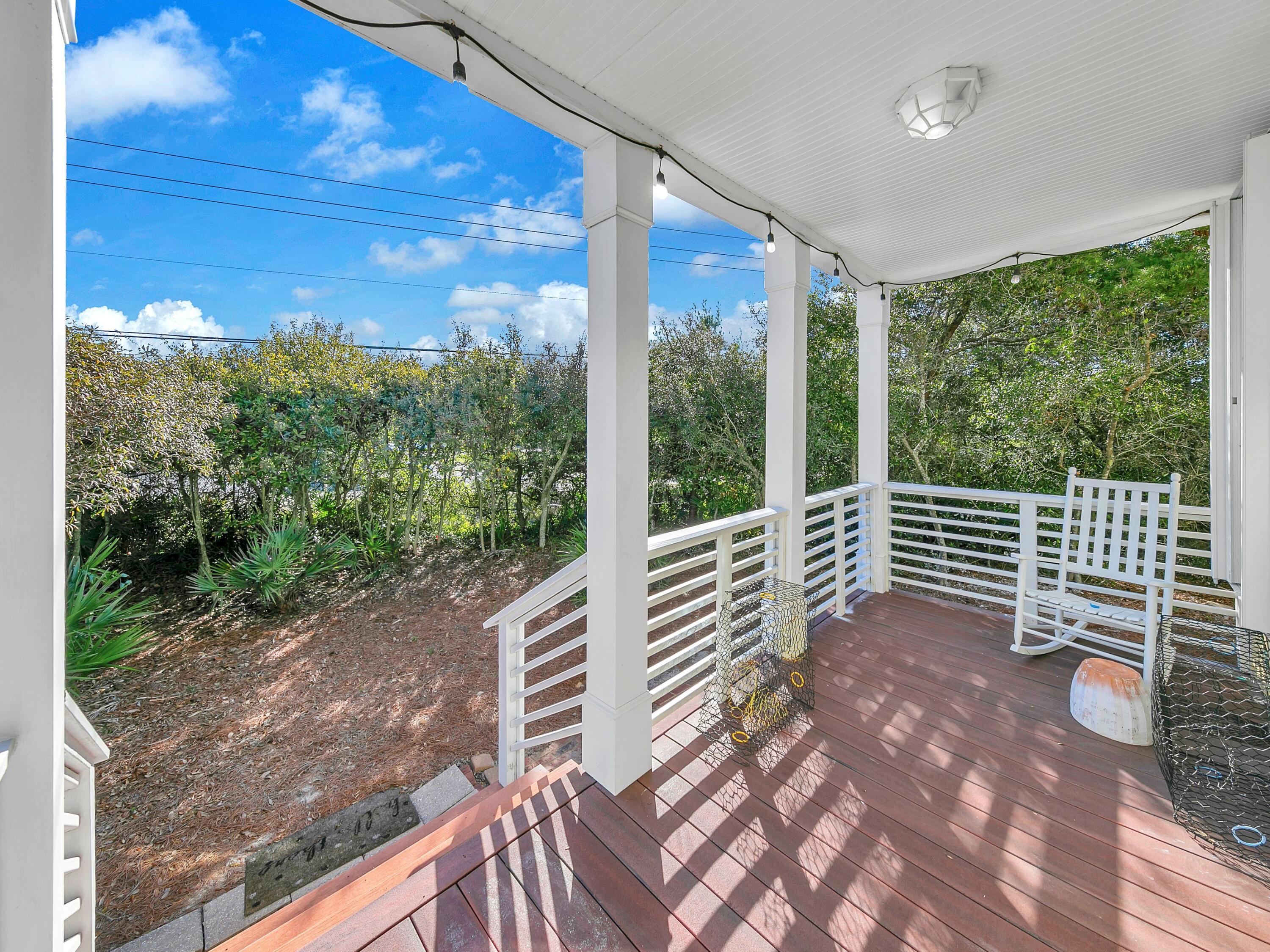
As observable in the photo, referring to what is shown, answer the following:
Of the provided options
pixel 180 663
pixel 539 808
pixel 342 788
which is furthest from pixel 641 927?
pixel 180 663

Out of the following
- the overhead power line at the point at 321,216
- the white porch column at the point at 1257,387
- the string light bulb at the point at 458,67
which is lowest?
the white porch column at the point at 1257,387

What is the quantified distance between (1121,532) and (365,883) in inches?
145

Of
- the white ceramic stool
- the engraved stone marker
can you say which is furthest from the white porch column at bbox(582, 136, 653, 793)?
the white ceramic stool

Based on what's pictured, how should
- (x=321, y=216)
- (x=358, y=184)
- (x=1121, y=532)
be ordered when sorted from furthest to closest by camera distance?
(x=358, y=184)
(x=321, y=216)
(x=1121, y=532)

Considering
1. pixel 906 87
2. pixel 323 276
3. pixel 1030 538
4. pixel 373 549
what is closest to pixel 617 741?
pixel 906 87

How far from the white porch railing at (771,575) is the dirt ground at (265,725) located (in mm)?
650

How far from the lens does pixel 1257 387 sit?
1908 mm

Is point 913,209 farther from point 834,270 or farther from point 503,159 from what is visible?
point 503,159

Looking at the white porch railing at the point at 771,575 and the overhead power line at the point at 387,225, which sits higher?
the overhead power line at the point at 387,225

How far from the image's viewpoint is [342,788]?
9.27ft

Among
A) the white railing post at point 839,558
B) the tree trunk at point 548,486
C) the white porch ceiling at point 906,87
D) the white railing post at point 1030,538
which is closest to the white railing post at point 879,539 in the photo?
the white railing post at point 839,558

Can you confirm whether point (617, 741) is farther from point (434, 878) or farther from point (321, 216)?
point (321, 216)

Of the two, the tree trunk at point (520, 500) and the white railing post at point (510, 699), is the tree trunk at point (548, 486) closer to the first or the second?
the tree trunk at point (520, 500)

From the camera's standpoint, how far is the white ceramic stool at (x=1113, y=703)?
2021mm
